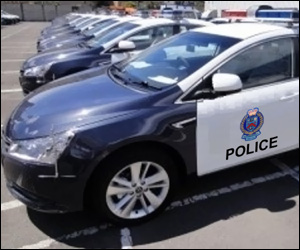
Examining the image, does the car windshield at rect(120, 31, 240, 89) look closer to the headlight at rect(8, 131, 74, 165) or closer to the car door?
the car door

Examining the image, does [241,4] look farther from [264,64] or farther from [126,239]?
[126,239]

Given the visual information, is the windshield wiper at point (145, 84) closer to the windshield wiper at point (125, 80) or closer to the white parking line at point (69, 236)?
the windshield wiper at point (125, 80)

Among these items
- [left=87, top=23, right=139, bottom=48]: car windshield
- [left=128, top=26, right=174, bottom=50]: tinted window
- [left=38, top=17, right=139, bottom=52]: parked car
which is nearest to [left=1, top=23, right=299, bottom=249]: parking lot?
[left=128, top=26, right=174, bottom=50]: tinted window

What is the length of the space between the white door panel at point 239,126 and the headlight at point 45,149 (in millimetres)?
1074

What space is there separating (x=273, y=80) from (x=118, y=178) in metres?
1.71

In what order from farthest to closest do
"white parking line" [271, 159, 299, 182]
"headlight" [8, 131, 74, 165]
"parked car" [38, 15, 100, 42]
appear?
1. "parked car" [38, 15, 100, 42]
2. "white parking line" [271, 159, 299, 182]
3. "headlight" [8, 131, 74, 165]

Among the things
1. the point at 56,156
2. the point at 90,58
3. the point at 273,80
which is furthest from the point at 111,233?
the point at 90,58

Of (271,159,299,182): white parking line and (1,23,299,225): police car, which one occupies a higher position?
(1,23,299,225): police car

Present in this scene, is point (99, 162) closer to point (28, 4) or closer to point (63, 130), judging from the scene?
point (63, 130)

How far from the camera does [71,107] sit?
10.0 ft

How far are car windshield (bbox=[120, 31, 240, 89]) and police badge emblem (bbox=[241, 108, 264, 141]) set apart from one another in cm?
60

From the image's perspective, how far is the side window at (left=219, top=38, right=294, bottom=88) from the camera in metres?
3.38

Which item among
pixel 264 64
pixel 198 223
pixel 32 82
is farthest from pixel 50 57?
pixel 198 223

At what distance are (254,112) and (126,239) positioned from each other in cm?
152
